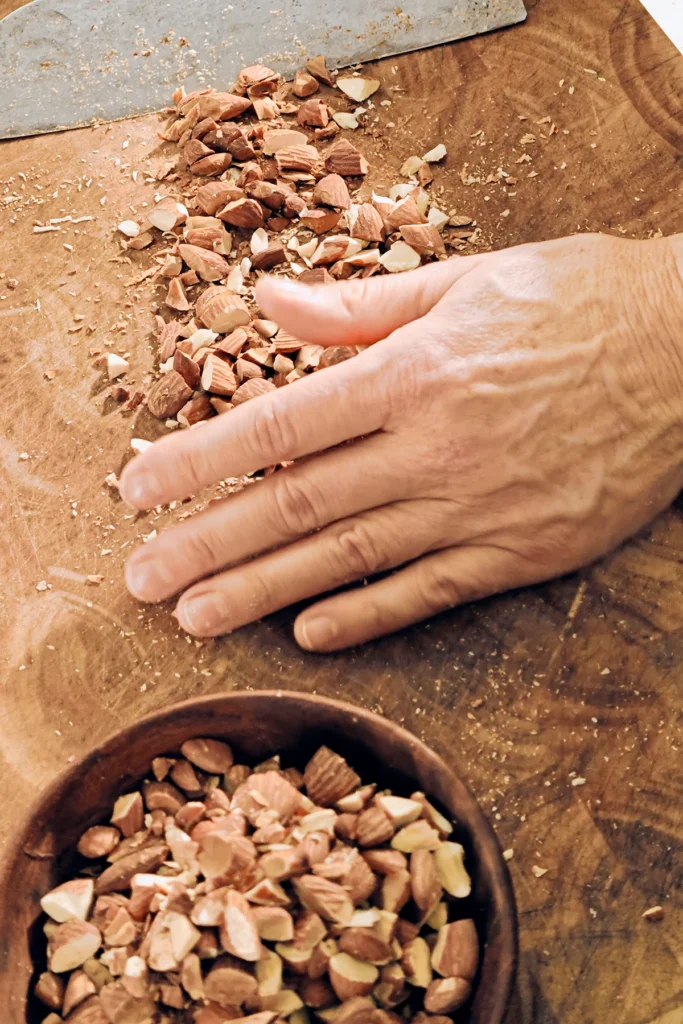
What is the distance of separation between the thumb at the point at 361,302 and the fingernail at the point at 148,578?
0.25 m

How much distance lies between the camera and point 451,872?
64cm

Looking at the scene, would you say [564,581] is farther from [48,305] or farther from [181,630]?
[48,305]

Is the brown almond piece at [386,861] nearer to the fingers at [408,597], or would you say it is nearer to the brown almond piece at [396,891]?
the brown almond piece at [396,891]

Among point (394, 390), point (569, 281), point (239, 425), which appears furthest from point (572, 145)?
point (239, 425)

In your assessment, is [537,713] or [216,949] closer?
[216,949]

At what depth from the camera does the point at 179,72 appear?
41.4 inches

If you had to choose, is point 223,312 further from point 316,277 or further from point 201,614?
point 201,614

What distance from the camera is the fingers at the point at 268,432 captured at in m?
0.77

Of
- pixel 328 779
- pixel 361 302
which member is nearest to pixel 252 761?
pixel 328 779

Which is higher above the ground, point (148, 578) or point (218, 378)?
point (218, 378)

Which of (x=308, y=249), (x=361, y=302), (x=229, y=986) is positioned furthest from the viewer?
(x=308, y=249)

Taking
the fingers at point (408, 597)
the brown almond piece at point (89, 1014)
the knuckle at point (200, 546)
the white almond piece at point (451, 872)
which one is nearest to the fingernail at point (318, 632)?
the fingers at point (408, 597)

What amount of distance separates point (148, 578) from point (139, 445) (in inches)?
5.7

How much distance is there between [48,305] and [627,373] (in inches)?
23.8
